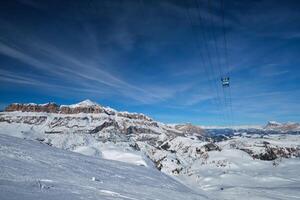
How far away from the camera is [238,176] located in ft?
229

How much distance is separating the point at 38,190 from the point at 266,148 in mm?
202535

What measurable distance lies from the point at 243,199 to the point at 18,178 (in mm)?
23119

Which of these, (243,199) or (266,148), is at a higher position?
(266,148)

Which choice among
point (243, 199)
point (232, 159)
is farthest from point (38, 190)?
point (232, 159)

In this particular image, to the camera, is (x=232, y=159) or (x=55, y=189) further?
(x=232, y=159)

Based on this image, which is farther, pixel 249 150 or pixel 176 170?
pixel 249 150

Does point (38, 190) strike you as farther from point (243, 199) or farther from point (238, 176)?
point (238, 176)

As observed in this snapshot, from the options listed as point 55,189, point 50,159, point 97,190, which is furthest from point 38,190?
point 50,159

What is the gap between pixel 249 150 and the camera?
18362 centimetres

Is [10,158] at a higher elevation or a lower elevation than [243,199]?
higher

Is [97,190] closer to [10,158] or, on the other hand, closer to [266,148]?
[10,158]

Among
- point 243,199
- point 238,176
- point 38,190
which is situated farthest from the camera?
point 238,176

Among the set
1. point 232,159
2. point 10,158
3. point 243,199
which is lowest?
point 243,199

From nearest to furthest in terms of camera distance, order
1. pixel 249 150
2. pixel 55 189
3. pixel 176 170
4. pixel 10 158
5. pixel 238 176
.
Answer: pixel 55 189 < pixel 10 158 < pixel 238 176 < pixel 176 170 < pixel 249 150
